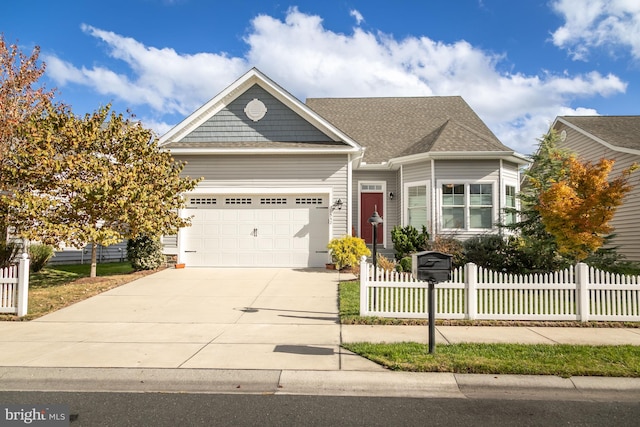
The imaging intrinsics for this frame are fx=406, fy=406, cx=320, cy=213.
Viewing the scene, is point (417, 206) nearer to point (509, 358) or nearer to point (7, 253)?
point (509, 358)

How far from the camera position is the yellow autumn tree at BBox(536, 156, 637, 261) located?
899cm

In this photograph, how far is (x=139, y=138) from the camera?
1109 centimetres

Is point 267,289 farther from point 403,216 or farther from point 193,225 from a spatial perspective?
point 403,216

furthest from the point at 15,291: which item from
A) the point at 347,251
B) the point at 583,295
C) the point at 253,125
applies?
the point at 583,295

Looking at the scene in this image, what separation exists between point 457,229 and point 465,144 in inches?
121

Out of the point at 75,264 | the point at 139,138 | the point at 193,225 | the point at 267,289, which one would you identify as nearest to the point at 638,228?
the point at 267,289

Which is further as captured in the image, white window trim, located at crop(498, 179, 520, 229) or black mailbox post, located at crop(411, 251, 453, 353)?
white window trim, located at crop(498, 179, 520, 229)

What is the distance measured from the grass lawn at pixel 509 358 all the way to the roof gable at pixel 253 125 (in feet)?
31.0

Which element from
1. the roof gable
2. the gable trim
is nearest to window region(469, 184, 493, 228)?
the gable trim

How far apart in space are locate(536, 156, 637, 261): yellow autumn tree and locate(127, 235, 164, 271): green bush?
10962 mm

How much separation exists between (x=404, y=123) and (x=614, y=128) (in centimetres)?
852

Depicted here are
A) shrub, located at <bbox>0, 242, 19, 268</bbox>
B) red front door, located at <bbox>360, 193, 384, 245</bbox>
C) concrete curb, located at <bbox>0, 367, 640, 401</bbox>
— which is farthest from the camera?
red front door, located at <bbox>360, 193, 384, 245</bbox>

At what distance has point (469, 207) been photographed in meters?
14.3

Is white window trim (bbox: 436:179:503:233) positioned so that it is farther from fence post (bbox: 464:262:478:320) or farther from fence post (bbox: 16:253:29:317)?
fence post (bbox: 16:253:29:317)
